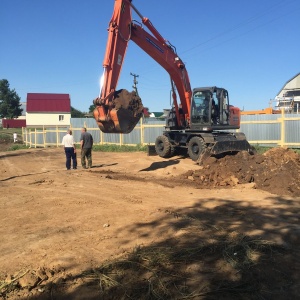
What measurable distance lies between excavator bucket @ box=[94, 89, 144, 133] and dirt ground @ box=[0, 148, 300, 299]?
1831mm

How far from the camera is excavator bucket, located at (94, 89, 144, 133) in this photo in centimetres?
1076

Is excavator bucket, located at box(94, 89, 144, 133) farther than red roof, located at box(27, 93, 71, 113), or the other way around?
red roof, located at box(27, 93, 71, 113)

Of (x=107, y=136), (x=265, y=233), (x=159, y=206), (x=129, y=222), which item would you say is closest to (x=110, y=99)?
(x=159, y=206)

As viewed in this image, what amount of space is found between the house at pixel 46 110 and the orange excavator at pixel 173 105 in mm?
49887

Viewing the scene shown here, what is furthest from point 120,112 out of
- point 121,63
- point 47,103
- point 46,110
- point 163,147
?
point 47,103

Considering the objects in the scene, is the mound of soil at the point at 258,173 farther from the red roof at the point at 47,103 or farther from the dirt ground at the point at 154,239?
the red roof at the point at 47,103

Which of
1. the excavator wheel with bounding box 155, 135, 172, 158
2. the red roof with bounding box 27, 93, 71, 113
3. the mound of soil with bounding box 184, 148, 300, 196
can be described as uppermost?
the red roof with bounding box 27, 93, 71, 113

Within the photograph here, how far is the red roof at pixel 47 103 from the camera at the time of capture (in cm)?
6347

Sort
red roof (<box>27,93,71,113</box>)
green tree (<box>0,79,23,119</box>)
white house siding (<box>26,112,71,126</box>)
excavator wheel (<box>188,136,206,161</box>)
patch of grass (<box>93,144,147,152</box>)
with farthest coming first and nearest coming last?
green tree (<box>0,79,23,119</box>)
red roof (<box>27,93,71,113</box>)
white house siding (<box>26,112,71,126</box>)
patch of grass (<box>93,144,147,152</box>)
excavator wheel (<box>188,136,206,161</box>)

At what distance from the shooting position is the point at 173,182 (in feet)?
35.8

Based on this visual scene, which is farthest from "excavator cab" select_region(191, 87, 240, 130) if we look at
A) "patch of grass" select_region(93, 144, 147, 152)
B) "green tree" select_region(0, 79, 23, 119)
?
"green tree" select_region(0, 79, 23, 119)

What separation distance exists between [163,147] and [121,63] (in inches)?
232

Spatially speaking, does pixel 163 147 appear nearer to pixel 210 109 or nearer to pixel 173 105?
pixel 173 105

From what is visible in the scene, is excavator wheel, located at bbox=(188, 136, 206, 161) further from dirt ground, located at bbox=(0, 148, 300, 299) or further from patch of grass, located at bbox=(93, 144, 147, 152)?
patch of grass, located at bbox=(93, 144, 147, 152)
